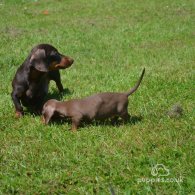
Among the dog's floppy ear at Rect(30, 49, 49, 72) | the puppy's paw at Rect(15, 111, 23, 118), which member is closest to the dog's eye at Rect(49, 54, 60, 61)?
the dog's floppy ear at Rect(30, 49, 49, 72)

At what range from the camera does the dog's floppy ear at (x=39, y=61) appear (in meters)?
6.23

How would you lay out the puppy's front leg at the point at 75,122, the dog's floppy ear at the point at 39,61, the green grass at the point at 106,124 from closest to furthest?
1. the green grass at the point at 106,124
2. the puppy's front leg at the point at 75,122
3. the dog's floppy ear at the point at 39,61

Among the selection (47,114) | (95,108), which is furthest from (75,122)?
(47,114)

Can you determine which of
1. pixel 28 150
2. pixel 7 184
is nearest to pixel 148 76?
pixel 28 150

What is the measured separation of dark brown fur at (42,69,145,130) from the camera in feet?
18.7

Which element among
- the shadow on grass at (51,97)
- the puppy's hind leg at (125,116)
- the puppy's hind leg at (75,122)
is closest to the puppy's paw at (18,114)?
Result: the shadow on grass at (51,97)

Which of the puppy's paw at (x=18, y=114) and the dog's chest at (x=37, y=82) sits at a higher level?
the dog's chest at (x=37, y=82)

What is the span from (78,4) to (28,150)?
533 inches

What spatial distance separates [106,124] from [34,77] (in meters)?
1.41

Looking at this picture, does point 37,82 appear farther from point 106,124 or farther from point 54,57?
point 106,124

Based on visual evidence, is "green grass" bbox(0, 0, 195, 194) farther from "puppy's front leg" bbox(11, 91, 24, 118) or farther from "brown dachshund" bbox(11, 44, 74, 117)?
"brown dachshund" bbox(11, 44, 74, 117)

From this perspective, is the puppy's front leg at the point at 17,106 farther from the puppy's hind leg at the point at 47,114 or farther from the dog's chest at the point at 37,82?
the puppy's hind leg at the point at 47,114

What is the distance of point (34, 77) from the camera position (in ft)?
21.4

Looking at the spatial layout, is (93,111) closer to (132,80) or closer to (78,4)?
A: (132,80)
